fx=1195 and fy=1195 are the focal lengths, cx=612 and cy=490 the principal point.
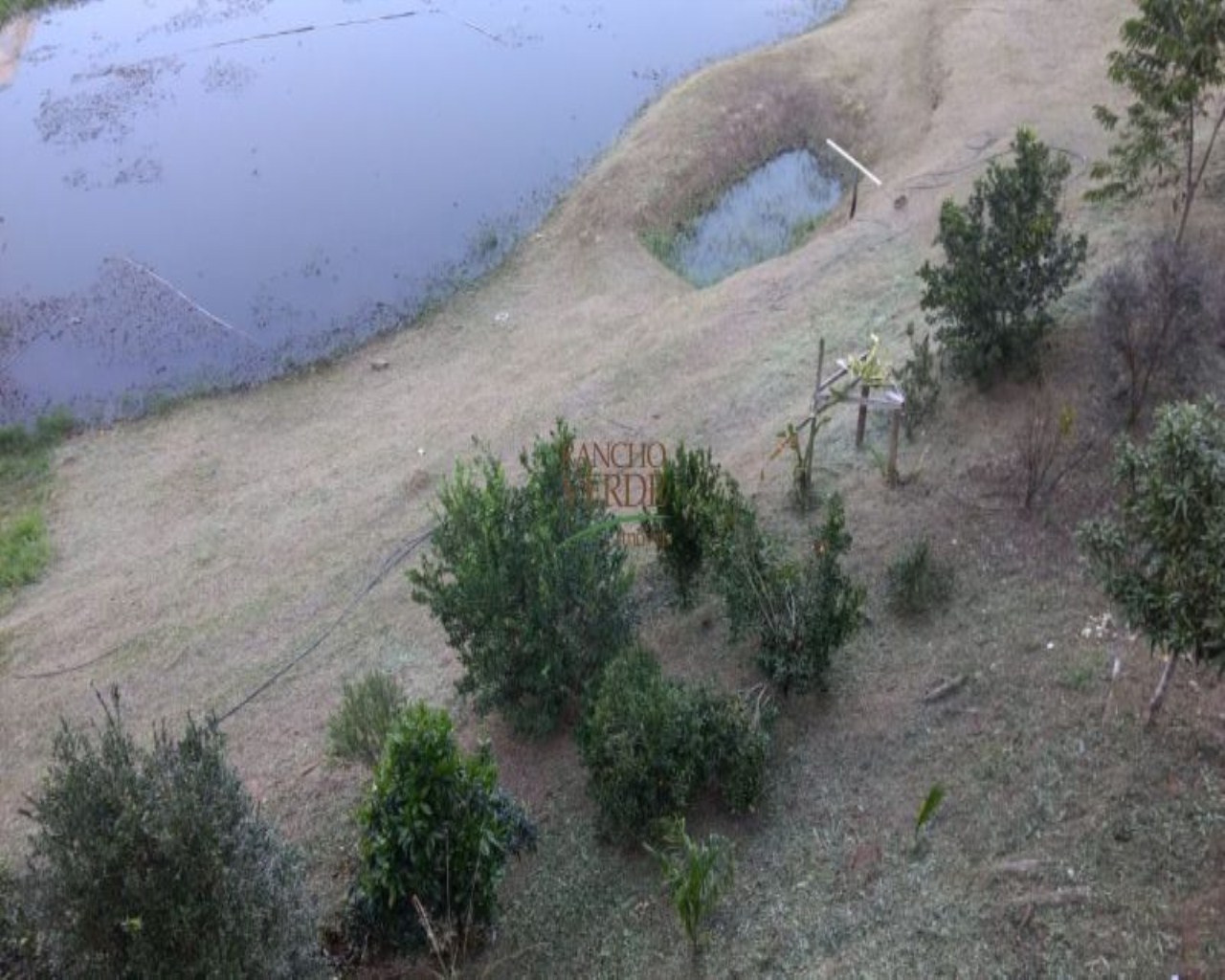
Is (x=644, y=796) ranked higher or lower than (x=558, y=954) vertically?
higher

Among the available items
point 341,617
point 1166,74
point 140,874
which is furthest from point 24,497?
point 1166,74

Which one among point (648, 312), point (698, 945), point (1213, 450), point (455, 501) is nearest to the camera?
point (1213, 450)

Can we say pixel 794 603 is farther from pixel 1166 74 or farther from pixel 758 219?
pixel 758 219

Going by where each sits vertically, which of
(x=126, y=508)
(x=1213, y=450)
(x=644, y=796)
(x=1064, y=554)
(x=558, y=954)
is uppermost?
(x=1213, y=450)

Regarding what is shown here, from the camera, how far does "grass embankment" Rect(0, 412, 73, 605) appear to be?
14.6 metres

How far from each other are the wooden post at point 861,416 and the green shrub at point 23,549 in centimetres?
992

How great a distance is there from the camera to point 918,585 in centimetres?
930

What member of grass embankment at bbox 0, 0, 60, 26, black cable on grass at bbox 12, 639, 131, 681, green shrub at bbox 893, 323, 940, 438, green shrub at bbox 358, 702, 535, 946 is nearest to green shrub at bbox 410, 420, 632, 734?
green shrub at bbox 358, 702, 535, 946

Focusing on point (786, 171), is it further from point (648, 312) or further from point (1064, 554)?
point (1064, 554)

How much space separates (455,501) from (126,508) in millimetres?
7987

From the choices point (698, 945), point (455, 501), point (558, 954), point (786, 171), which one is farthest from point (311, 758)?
point (786, 171)

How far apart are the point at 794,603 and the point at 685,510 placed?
1495mm

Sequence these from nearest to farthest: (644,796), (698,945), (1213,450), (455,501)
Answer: (1213,450) < (698,945) < (644,796) < (455,501)

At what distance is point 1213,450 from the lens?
6.09 meters
